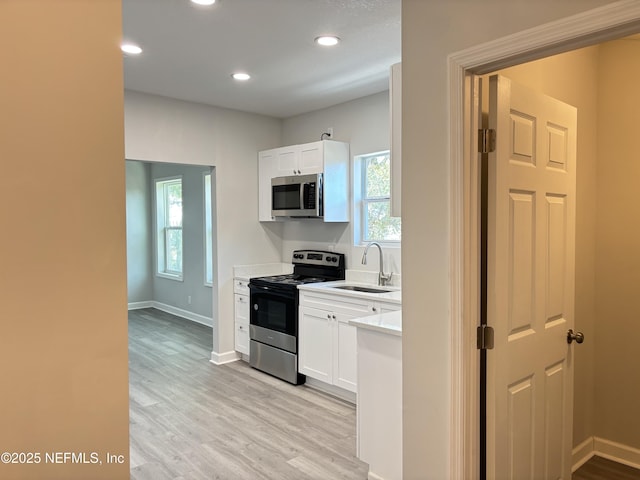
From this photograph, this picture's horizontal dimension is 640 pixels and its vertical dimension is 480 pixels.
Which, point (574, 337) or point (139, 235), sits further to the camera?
point (139, 235)

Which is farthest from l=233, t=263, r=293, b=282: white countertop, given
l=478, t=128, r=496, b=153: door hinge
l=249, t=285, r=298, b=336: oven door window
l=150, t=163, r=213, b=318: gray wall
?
l=478, t=128, r=496, b=153: door hinge

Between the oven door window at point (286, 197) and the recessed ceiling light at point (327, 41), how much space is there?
5.79 ft

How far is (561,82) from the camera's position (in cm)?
250

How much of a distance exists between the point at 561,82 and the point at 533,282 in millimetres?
1189

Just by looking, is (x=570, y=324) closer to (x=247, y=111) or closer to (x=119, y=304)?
(x=119, y=304)

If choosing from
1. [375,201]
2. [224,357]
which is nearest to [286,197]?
[375,201]

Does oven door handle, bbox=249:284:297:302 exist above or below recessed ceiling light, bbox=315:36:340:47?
below

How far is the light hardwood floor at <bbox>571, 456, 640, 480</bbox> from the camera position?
8.87 feet

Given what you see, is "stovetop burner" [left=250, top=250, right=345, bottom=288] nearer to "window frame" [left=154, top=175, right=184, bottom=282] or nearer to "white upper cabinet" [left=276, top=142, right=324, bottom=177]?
"white upper cabinet" [left=276, top=142, right=324, bottom=177]

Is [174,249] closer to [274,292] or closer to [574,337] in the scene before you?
[274,292]

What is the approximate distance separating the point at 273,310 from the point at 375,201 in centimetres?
145

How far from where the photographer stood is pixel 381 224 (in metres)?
4.45

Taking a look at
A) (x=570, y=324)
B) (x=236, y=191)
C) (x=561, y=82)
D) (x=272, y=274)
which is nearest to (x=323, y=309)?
(x=272, y=274)

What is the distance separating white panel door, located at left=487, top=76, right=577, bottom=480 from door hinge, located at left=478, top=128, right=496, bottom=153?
0.02m
